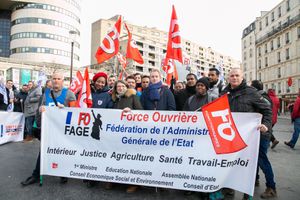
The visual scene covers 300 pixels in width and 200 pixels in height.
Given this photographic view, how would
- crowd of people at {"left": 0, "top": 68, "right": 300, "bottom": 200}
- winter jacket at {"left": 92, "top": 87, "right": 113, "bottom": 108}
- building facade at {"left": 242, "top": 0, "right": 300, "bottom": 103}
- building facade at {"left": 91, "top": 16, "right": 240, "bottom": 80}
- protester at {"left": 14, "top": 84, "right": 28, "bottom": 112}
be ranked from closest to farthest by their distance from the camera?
1. crowd of people at {"left": 0, "top": 68, "right": 300, "bottom": 200}
2. winter jacket at {"left": 92, "top": 87, "right": 113, "bottom": 108}
3. protester at {"left": 14, "top": 84, "right": 28, "bottom": 112}
4. building facade at {"left": 242, "top": 0, "right": 300, "bottom": 103}
5. building facade at {"left": 91, "top": 16, "right": 240, "bottom": 80}

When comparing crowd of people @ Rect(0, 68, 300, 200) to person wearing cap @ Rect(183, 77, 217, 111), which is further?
person wearing cap @ Rect(183, 77, 217, 111)

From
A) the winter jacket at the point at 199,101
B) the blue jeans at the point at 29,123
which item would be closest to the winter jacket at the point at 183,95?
the winter jacket at the point at 199,101

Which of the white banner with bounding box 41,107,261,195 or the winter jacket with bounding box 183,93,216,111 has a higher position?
the winter jacket with bounding box 183,93,216,111

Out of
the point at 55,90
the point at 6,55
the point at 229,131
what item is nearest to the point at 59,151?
the point at 55,90

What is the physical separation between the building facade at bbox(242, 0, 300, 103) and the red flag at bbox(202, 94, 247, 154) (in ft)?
128

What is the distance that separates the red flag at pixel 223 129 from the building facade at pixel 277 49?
3897 cm

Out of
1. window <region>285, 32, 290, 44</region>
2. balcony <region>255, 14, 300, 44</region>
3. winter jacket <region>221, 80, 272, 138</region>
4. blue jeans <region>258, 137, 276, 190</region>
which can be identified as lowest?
blue jeans <region>258, 137, 276, 190</region>

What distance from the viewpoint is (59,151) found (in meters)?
4.16

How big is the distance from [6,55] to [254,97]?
243 feet

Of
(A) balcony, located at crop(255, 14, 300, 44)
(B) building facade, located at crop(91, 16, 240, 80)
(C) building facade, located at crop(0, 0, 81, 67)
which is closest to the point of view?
(A) balcony, located at crop(255, 14, 300, 44)

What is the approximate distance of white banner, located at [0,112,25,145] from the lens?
7680mm

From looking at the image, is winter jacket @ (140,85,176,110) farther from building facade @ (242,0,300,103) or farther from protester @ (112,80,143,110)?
building facade @ (242,0,300,103)

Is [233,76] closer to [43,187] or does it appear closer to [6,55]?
[43,187]

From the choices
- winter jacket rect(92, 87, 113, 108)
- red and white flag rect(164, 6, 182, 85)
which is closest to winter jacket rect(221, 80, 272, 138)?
winter jacket rect(92, 87, 113, 108)
